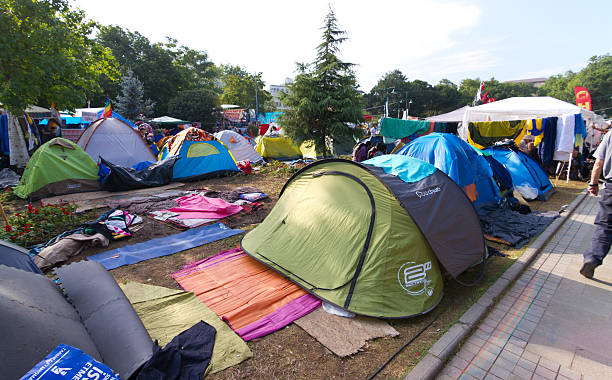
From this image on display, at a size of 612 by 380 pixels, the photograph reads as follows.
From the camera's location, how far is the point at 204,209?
21.3 feet

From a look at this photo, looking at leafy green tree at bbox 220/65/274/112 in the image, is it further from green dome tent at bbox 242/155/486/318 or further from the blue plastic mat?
green dome tent at bbox 242/155/486/318

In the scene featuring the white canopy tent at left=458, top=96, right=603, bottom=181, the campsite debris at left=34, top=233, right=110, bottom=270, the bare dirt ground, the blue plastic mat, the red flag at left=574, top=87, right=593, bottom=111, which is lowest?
the bare dirt ground

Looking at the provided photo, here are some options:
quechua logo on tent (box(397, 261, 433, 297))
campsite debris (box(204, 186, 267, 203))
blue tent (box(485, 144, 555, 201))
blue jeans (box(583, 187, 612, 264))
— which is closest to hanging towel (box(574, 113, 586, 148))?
blue tent (box(485, 144, 555, 201))

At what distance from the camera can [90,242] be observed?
4.71m

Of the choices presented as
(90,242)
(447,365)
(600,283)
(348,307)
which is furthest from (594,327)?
(90,242)

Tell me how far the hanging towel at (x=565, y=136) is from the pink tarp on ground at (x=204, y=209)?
32.7ft

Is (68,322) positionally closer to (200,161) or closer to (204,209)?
(204,209)

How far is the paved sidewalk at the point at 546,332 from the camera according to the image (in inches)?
95.7

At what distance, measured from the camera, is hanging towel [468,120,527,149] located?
9.29m

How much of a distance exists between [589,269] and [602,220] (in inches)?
26.5

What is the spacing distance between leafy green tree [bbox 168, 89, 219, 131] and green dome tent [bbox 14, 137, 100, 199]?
1987 centimetres

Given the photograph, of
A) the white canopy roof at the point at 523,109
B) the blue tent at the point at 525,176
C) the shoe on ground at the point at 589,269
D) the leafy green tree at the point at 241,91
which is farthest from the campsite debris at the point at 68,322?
the leafy green tree at the point at 241,91

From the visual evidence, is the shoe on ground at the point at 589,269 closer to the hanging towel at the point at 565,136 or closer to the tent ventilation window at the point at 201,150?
the hanging towel at the point at 565,136

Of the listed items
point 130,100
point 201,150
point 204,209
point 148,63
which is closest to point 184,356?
point 204,209
